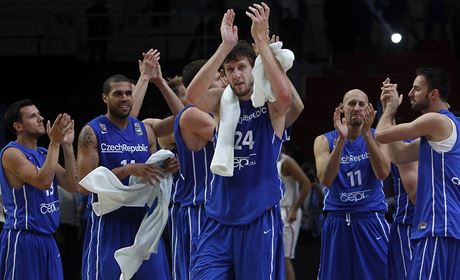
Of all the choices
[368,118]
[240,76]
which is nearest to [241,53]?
[240,76]

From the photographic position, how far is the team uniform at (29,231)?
787 cm

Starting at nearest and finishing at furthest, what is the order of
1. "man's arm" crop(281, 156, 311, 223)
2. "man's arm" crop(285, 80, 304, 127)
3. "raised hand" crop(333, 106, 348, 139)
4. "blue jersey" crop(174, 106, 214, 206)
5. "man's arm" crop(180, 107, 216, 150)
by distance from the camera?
"man's arm" crop(285, 80, 304, 127) → "man's arm" crop(180, 107, 216, 150) → "blue jersey" crop(174, 106, 214, 206) → "raised hand" crop(333, 106, 348, 139) → "man's arm" crop(281, 156, 311, 223)

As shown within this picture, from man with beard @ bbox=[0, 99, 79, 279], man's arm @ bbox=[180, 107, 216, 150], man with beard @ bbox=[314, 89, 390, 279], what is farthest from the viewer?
man with beard @ bbox=[314, 89, 390, 279]

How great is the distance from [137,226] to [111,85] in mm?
1077

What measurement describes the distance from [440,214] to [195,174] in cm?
184

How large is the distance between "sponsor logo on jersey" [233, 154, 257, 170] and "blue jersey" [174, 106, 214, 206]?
4.08ft

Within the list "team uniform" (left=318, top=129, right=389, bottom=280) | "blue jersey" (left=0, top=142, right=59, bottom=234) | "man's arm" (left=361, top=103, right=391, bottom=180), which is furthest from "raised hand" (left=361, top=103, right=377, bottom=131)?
"blue jersey" (left=0, top=142, right=59, bottom=234)

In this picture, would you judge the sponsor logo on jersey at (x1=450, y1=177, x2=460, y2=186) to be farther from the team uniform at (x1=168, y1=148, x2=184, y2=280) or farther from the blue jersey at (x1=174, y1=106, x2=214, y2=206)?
the team uniform at (x1=168, y1=148, x2=184, y2=280)

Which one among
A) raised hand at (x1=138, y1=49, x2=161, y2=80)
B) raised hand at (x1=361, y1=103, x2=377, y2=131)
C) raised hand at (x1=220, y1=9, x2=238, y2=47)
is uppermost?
raised hand at (x1=138, y1=49, x2=161, y2=80)

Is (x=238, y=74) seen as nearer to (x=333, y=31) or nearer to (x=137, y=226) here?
(x=137, y=226)

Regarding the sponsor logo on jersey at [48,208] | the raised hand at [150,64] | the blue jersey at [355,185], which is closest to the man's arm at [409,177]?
the blue jersey at [355,185]

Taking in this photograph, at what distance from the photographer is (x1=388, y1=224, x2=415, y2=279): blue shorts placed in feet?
25.8

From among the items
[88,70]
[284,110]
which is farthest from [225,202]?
[88,70]

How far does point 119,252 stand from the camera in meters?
7.28
